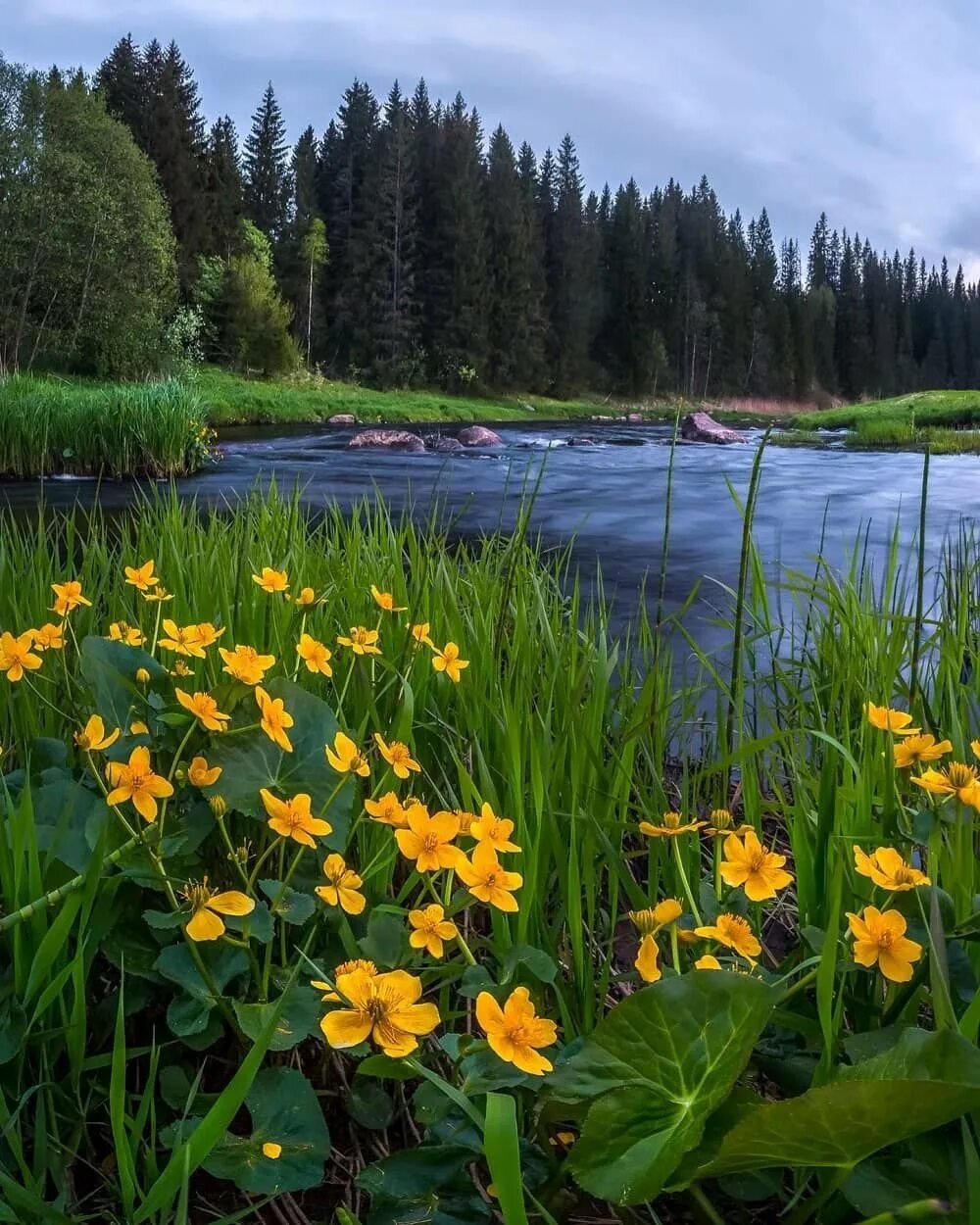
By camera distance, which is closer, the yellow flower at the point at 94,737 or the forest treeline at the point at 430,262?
the yellow flower at the point at 94,737

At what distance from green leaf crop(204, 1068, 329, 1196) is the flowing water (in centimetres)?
339

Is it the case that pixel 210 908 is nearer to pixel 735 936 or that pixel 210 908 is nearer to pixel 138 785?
pixel 138 785

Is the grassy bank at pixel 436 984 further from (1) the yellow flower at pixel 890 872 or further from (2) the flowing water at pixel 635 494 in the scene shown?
(2) the flowing water at pixel 635 494

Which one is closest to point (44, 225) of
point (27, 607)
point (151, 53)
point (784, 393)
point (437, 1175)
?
point (151, 53)

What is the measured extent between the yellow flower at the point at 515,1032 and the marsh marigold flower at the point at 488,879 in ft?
0.37

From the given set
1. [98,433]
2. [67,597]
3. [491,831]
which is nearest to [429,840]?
[491,831]

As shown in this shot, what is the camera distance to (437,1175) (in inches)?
27.7

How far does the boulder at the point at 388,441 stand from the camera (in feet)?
55.0

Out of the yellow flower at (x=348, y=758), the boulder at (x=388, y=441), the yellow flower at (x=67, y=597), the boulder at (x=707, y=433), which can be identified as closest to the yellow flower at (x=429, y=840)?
the yellow flower at (x=348, y=758)

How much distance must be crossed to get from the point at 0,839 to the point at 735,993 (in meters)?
0.76

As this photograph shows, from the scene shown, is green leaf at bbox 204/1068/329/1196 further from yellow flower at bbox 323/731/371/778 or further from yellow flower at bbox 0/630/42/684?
yellow flower at bbox 0/630/42/684

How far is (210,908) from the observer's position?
2.67 feet

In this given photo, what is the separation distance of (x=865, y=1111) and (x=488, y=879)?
32 centimetres

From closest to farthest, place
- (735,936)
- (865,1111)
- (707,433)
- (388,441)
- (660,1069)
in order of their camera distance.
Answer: (865,1111) → (660,1069) → (735,936) → (388,441) → (707,433)
